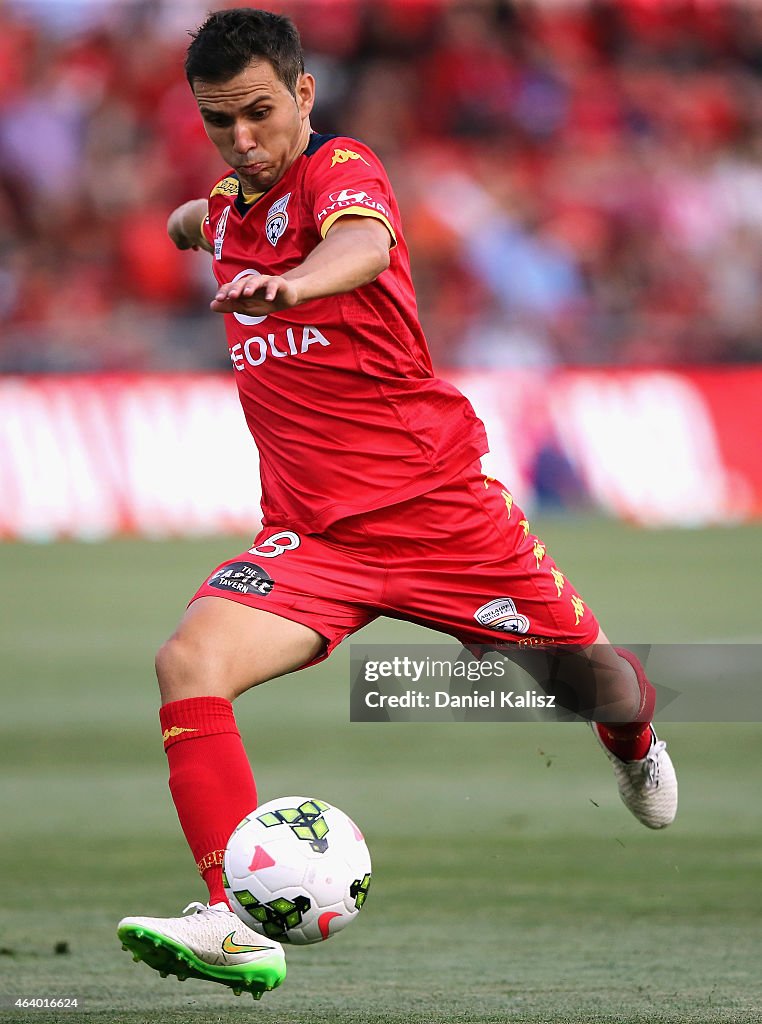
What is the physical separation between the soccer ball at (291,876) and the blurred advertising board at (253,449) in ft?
36.6

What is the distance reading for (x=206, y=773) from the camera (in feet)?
13.7

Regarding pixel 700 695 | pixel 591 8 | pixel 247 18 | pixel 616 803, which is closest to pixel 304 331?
pixel 247 18

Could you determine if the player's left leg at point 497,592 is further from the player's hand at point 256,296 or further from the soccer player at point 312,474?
the player's hand at point 256,296

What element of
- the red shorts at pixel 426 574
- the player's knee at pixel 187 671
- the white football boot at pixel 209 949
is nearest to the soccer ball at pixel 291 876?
the white football boot at pixel 209 949

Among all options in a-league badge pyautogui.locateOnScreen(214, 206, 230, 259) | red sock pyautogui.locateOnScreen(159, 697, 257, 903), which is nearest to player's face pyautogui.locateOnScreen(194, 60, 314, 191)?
a-league badge pyautogui.locateOnScreen(214, 206, 230, 259)

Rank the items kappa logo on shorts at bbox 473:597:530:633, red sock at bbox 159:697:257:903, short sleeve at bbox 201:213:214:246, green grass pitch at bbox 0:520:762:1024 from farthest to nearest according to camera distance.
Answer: short sleeve at bbox 201:213:214:246 < kappa logo on shorts at bbox 473:597:530:633 < green grass pitch at bbox 0:520:762:1024 < red sock at bbox 159:697:257:903

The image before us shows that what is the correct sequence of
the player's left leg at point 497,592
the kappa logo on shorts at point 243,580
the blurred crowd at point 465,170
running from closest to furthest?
the kappa logo on shorts at point 243,580 → the player's left leg at point 497,592 → the blurred crowd at point 465,170

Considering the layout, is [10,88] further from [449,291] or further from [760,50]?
[760,50]

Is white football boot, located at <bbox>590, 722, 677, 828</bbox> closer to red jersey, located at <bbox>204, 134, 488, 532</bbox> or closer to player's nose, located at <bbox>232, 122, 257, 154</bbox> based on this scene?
red jersey, located at <bbox>204, 134, 488, 532</bbox>

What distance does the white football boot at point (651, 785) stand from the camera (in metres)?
5.48

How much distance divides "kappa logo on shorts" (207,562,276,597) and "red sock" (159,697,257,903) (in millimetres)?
328

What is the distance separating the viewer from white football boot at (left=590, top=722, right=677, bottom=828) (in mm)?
5484

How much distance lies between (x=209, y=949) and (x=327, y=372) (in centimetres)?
162

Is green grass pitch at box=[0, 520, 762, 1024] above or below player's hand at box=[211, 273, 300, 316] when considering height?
below
